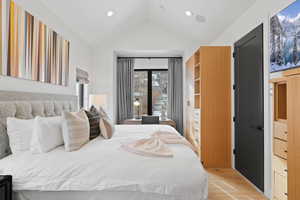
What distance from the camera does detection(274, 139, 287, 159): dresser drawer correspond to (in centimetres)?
200

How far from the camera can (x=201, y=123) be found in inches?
156

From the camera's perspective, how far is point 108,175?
1752 mm

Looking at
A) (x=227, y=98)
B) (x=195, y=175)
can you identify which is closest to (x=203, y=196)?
(x=195, y=175)

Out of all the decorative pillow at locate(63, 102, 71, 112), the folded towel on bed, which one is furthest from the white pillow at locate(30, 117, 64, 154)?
the decorative pillow at locate(63, 102, 71, 112)

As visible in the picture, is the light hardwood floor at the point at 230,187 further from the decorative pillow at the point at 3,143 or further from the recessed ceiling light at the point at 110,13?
the recessed ceiling light at the point at 110,13

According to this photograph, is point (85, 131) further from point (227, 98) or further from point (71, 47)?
point (227, 98)

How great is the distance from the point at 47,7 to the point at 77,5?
485mm

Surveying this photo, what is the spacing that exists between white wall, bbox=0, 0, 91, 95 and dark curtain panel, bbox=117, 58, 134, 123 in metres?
1.24

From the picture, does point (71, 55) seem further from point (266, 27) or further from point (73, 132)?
point (266, 27)

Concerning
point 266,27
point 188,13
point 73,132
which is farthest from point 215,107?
point 73,132

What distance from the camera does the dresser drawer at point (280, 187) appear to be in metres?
2.06

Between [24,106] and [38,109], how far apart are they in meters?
0.27

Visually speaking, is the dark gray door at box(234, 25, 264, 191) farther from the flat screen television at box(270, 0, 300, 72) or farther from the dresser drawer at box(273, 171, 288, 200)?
the dresser drawer at box(273, 171, 288, 200)

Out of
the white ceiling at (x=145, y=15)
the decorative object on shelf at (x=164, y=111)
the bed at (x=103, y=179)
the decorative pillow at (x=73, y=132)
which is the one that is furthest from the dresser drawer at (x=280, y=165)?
the decorative object on shelf at (x=164, y=111)
